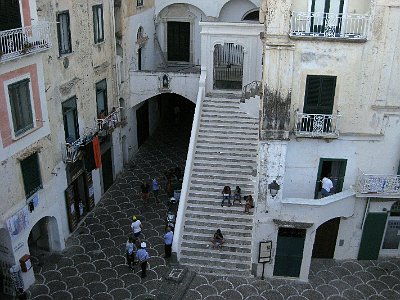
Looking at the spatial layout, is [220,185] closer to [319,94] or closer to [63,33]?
[319,94]

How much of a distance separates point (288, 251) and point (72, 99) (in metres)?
12.4

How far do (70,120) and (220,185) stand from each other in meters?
8.16

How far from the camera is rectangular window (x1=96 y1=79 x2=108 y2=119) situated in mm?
25609

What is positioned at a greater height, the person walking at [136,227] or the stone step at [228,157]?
the stone step at [228,157]

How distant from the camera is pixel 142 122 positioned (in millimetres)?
33625

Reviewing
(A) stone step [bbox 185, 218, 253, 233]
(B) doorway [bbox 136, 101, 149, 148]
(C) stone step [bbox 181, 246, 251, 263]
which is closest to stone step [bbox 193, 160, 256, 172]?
(A) stone step [bbox 185, 218, 253, 233]

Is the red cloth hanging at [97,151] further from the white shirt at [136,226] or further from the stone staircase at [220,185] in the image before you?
the stone staircase at [220,185]

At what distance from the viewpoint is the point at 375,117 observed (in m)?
18.9

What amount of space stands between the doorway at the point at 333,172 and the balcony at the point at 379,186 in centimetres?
86

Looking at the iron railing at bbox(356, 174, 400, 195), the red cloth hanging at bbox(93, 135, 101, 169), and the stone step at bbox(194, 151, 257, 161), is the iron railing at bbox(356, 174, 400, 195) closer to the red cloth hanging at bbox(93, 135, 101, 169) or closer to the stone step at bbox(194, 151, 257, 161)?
the stone step at bbox(194, 151, 257, 161)

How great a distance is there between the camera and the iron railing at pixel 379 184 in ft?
64.0

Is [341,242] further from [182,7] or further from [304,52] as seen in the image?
[182,7]

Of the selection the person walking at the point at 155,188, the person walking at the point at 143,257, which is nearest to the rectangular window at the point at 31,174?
the person walking at the point at 143,257

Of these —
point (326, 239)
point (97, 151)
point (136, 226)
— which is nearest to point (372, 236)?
point (326, 239)
